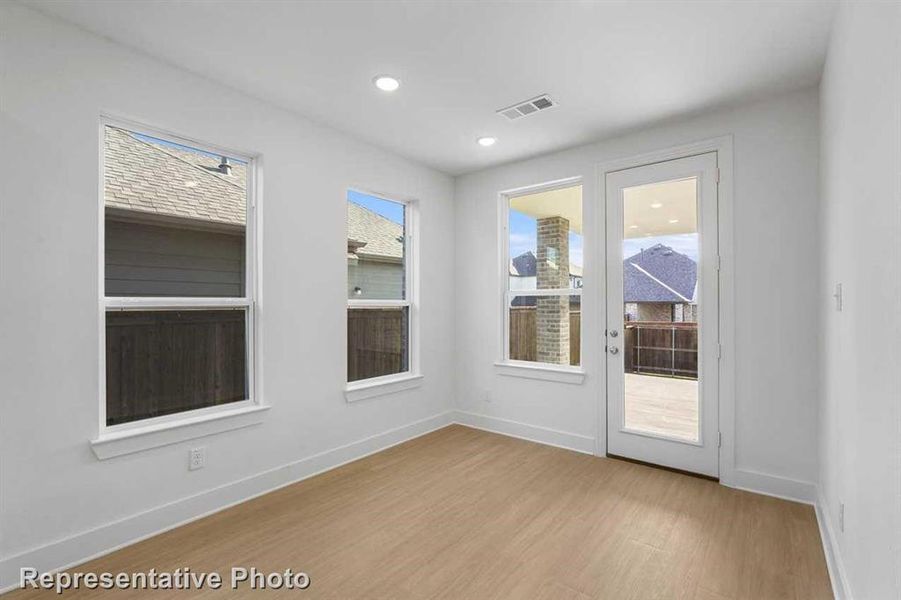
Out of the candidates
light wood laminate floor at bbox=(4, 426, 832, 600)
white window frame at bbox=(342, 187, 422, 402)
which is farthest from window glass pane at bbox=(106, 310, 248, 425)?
white window frame at bbox=(342, 187, 422, 402)

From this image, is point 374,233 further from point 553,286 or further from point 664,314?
point 664,314

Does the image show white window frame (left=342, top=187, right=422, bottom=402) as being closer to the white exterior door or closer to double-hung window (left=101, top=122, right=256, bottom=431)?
double-hung window (left=101, top=122, right=256, bottom=431)

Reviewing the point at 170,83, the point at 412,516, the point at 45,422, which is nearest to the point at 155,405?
the point at 45,422

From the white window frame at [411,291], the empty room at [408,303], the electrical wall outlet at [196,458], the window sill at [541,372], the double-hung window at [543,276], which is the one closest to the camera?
the empty room at [408,303]

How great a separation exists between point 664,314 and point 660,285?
24 centimetres

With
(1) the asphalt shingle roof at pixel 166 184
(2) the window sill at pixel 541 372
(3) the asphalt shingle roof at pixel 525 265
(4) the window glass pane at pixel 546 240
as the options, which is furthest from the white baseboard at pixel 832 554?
(1) the asphalt shingle roof at pixel 166 184

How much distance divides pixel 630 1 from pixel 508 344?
3.10 m

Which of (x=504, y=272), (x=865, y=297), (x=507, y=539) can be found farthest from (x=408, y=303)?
(x=865, y=297)

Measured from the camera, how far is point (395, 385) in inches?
161

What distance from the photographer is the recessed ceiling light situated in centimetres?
273

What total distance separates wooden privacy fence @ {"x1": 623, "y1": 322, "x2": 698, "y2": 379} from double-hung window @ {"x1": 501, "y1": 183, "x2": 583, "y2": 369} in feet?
1.56

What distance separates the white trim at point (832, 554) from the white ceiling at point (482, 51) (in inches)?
103

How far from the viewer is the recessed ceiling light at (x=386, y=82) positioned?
273 cm

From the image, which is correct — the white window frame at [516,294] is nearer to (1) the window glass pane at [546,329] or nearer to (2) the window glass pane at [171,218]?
(1) the window glass pane at [546,329]
